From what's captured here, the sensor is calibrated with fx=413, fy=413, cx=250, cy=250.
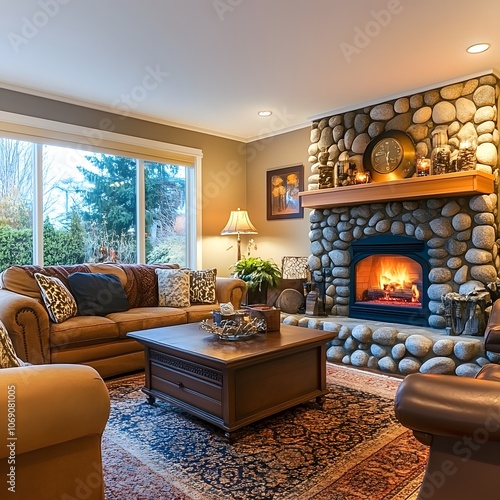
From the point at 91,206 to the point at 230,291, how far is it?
1732 millimetres

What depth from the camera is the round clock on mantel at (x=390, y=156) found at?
398 cm

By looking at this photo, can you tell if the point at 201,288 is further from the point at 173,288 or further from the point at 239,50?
the point at 239,50

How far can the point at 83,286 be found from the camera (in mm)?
3512

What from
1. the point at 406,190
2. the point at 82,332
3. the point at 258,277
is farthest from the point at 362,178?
the point at 82,332

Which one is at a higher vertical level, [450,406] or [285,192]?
[285,192]

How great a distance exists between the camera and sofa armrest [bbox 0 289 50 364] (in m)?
2.74

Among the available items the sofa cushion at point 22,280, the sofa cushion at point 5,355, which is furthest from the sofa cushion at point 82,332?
the sofa cushion at point 5,355

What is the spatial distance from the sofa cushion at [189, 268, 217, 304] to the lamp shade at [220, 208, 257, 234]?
966 mm

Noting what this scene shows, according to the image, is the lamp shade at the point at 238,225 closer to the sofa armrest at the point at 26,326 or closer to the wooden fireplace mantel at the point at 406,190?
the wooden fireplace mantel at the point at 406,190

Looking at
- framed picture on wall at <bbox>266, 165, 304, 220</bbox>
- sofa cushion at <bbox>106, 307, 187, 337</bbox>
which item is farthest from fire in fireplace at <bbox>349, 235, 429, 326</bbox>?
sofa cushion at <bbox>106, 307, 187, 337</bbox>

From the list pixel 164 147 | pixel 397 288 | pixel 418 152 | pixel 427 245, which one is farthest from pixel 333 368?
pixel 164 147

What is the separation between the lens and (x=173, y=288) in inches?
161

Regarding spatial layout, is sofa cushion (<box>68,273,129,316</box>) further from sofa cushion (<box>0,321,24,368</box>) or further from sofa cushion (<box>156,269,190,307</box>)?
sofa cushion (<box>0,321,24,368</box>)

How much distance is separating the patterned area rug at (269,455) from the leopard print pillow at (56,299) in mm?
894
